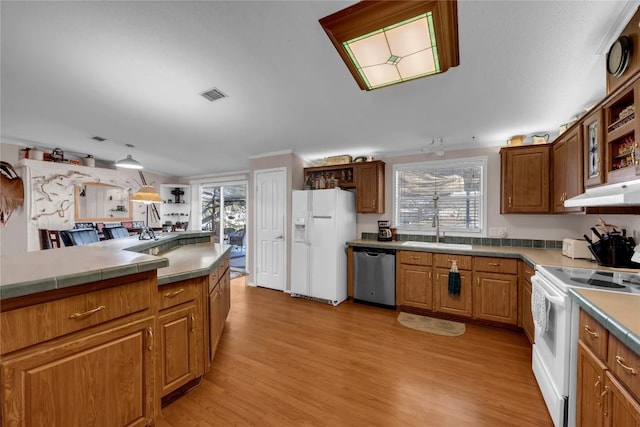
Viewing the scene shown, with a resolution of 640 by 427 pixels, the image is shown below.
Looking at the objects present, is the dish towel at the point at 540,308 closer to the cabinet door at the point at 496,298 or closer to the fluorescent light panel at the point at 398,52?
the cabinet door at the point at 496,298

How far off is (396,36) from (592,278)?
192 centimetres

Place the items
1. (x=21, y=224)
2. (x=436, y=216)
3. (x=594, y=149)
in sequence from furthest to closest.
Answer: (x=21, y=224) < (x=436, y=216) < (x=594, y=149)

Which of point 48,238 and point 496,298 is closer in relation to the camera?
point 496,298

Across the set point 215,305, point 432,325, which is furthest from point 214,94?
point 432,325

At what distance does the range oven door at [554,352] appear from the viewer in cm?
141

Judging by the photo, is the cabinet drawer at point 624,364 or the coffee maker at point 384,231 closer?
the cabinet drawer at point 624,364

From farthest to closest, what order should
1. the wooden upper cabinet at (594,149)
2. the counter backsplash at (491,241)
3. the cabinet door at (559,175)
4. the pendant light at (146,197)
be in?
the counter backsplash at (491,241)
the pendant light at (146,197)
the cabinet door at (559,175)
the wooden upper cabinet at (594,149)

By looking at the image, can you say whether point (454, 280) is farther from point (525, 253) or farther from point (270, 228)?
point (270, 228)

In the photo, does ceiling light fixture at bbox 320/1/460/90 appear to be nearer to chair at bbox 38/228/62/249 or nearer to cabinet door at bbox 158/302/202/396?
cabinet door at bbox 158/302/202/396

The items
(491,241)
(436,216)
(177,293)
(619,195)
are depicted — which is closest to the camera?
(619,195)

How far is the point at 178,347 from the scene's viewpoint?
66.5 inches

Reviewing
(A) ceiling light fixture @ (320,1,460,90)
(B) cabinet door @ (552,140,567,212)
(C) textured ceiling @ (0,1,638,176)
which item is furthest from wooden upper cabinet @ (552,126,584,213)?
(A) ceiling light fixture @ (320,1,460,90)

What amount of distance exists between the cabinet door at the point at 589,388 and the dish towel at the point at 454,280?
5.26 ft

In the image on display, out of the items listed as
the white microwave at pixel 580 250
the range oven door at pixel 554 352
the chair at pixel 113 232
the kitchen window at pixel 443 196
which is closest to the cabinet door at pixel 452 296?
the kitchen window at pixel 443 196
